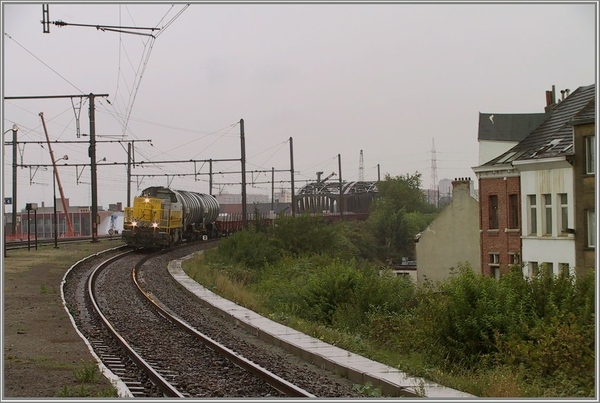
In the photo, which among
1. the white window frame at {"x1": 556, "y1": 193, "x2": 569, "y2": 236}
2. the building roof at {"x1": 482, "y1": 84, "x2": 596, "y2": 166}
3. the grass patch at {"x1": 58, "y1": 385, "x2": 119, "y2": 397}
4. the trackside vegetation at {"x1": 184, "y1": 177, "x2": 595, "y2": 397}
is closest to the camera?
the grass patch at {"x1": 58, "y1": 385, "x2": 119, "y2": 397}

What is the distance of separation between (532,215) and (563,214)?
9.74 ft

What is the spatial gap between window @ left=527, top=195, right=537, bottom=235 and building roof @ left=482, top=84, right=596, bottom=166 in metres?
1.91

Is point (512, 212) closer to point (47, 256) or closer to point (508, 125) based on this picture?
point (508, 125)

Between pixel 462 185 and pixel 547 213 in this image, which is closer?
pixel 547 213

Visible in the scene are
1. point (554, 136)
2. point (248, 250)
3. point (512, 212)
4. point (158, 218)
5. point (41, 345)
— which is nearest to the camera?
point (41, 345)

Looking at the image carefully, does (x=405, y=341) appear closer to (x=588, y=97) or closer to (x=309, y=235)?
(x=588, y=97)

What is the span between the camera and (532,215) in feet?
116

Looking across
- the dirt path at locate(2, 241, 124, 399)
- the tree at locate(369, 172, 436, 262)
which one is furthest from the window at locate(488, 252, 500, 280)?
the tree at locate(369, 172, 436, 262)

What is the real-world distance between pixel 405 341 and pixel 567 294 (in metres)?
3.51

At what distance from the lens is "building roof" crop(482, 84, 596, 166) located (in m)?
33.8

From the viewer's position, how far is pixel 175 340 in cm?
1650

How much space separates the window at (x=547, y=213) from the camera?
3366cm

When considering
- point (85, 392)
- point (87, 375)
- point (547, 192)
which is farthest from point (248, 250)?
point (85, 392)

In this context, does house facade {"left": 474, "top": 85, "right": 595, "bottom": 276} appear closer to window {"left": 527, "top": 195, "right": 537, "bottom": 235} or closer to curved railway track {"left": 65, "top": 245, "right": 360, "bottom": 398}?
window {"left": 527, "top": 195, "right": 537, "bottom": 235}
